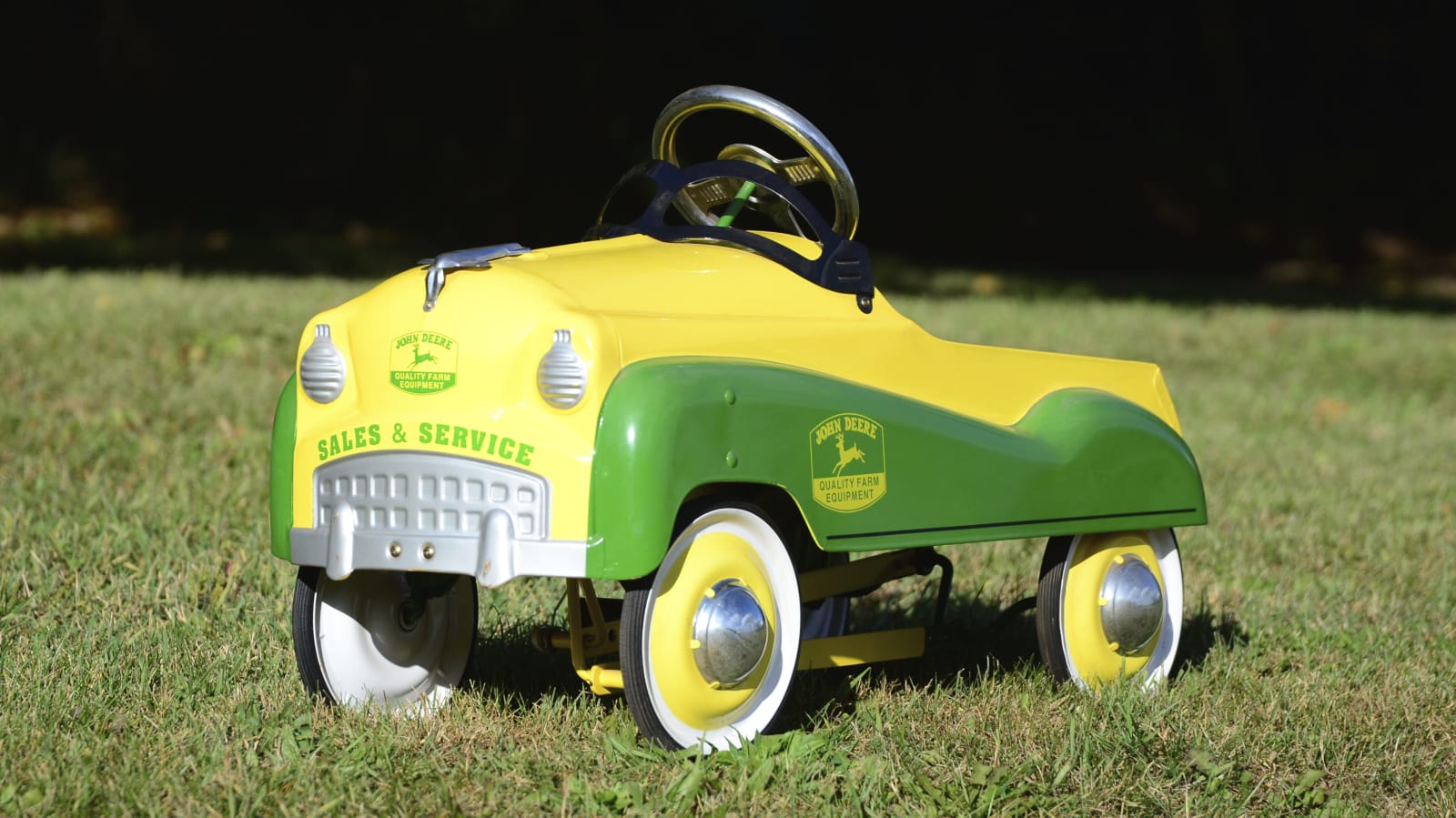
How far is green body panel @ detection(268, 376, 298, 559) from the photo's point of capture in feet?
10.1

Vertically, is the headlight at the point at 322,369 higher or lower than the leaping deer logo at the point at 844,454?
higher

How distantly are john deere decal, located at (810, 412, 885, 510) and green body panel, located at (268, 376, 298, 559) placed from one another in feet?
3.20

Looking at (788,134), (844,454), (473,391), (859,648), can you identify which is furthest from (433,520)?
(788,134)

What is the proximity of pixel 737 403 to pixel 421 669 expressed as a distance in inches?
39.1

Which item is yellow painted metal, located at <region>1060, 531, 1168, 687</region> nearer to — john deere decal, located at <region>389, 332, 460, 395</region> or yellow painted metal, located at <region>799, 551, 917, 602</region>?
yellow painted metal, located at <region>799, 551, 917, 602</region>

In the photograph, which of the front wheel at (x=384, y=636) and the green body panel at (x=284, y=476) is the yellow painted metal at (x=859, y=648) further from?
the green body panel at (x=284, y=476)

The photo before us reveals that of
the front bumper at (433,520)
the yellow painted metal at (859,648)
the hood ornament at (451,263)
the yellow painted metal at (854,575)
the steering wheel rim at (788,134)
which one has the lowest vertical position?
the yellow painted metal at (859,648)

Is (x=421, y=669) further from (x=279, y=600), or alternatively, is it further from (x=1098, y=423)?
(x=1098, y=423)

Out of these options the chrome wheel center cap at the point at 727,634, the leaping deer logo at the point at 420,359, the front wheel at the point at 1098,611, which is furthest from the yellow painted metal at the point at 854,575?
the leaping deer logo at the point at 420,359

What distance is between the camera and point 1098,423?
3646 millimetres

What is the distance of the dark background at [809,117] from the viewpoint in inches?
615

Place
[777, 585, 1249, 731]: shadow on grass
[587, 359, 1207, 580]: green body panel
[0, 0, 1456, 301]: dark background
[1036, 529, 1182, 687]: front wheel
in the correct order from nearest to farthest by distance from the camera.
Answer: [587, 359, 1207, 580]: green body panel
[777, 585, 1249, 731]: shadow on grass
[1036, 529, 1182, 687]: front wheel
[0, 0, 1456, 301]: dark background

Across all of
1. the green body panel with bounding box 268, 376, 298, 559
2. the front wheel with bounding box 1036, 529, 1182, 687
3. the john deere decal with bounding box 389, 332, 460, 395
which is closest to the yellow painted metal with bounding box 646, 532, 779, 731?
the john deere decal with bounding box 389, 332, 460, 395

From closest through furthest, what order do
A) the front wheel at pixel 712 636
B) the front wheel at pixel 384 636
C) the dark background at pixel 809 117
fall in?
the front wheel at pixel 712 636 → the front wheel at pixel 384 636 → the dark background at pixel 809 117
